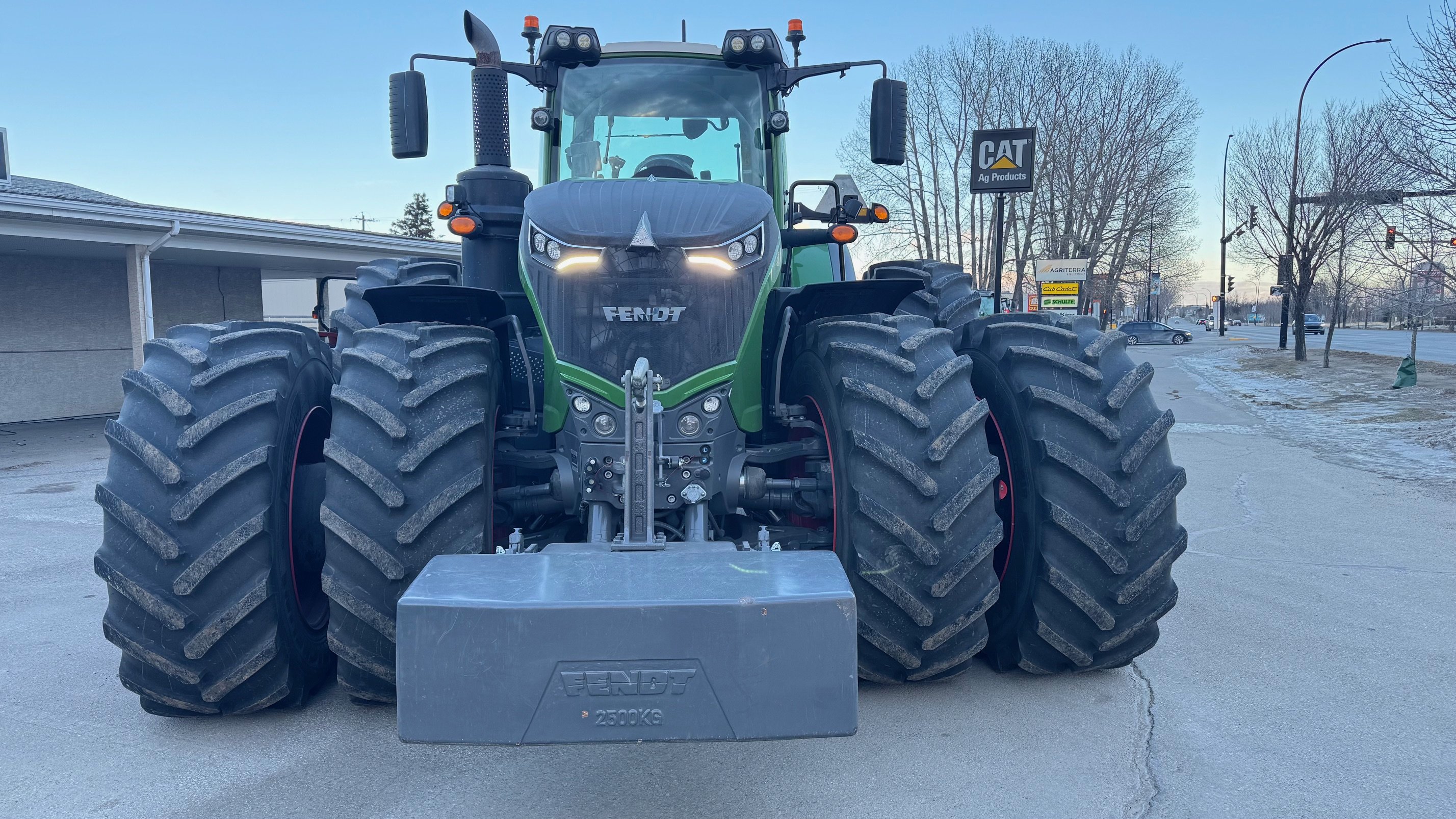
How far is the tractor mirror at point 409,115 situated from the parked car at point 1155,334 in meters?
56.2

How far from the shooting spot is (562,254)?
349 cm

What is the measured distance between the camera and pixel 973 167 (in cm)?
1034

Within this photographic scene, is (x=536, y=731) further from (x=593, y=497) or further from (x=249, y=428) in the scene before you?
(x=249, y=428)

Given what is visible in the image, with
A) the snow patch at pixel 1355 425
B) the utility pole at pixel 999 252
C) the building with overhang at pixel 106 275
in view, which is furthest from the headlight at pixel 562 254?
the building with overhang at pixel 106 275

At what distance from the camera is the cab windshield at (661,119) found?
15.0 feet

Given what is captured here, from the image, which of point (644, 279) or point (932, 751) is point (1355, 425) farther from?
point (644, 279)

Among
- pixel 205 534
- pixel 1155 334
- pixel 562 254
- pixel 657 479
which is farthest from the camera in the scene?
pixel 1155 334

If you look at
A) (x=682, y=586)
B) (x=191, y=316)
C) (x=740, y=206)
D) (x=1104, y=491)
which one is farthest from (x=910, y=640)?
(x=191, y=316)

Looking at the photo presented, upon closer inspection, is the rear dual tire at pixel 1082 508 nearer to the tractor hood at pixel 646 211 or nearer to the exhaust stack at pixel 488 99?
the tractor hood at pixel 646 211

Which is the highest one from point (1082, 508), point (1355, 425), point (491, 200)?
point (491, 200)

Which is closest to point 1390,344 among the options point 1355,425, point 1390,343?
point 1390,343

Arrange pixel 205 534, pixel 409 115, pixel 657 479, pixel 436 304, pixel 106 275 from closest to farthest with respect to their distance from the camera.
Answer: pixel 205 534 → pixel 657 479 → pixel 436 304 → pixel 409 115 → pixel 106 275

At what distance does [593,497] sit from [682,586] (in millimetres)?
902

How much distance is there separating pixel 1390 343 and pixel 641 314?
46.1 meters
